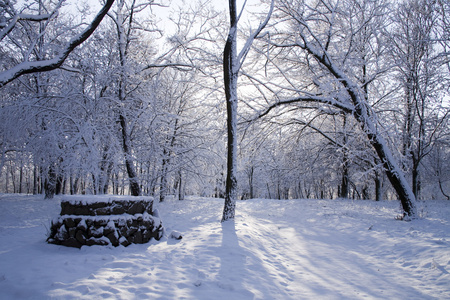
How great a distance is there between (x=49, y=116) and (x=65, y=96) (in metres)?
0.95

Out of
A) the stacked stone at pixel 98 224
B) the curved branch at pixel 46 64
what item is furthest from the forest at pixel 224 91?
the stacked stone at pixel 98 224

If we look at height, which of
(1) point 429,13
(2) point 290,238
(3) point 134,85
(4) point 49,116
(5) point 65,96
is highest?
(1) point 429,13

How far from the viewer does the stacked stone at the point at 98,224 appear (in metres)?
4.62

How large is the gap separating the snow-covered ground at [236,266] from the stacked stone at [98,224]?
19 cm

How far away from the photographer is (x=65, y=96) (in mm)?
8805

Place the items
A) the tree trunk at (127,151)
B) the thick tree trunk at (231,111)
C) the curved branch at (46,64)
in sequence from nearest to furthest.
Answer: the curved branch at (46,64)
the thick tree trunk at (231,111)
the tree trunk at (127,151)

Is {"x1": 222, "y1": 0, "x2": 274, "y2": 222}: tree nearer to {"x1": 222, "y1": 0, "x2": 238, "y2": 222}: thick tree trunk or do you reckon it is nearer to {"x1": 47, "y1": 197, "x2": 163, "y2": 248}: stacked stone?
{"x1": 222, "y1": 0, "x2": 238, "y2": 222}: thick tree trunk

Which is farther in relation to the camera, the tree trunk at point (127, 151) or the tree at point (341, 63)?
the tree trunk at point (127, 151)

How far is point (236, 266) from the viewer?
4051 mm

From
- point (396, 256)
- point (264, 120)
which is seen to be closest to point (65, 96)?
point (264, 120)

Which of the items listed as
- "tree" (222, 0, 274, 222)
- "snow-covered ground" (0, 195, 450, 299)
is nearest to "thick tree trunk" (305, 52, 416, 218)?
"snow-covered ground" (0, 195, 450, 299)

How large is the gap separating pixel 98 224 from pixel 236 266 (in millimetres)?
2805

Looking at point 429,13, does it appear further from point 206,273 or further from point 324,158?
point 206,273

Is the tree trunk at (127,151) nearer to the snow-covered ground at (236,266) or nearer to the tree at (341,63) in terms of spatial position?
the snow-covered ground at (236,266)
